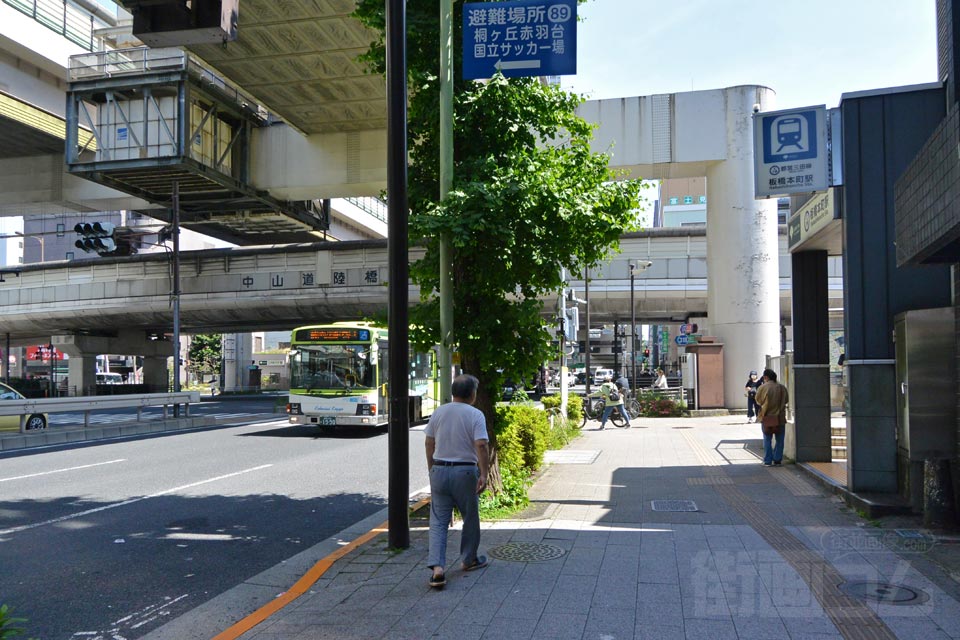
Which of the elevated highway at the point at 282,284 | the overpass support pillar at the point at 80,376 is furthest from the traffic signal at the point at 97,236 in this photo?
the overpass support pillar at the point at 80,376

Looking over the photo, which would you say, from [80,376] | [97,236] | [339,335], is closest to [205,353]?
[80,376]

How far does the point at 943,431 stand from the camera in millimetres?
7926

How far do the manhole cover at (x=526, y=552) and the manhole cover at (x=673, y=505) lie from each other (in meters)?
2.67

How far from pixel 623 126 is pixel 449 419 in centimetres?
2093

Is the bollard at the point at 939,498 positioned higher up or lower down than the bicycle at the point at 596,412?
higher up

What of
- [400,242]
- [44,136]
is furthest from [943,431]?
[44,136]

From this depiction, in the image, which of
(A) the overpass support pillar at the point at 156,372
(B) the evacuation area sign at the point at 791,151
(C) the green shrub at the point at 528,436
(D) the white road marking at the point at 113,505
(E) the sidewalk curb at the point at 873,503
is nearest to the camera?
(E) the sidewalk curb at the point at 873,503

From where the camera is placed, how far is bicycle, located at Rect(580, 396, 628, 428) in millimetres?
23531

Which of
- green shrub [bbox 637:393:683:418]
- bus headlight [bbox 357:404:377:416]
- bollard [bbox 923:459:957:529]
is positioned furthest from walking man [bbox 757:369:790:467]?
green shrub [bbox 637:393:683:418]

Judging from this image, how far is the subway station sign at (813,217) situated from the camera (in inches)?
402

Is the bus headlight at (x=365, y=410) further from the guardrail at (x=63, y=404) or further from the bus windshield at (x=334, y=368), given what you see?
the guardrail at (x=63, y=404)

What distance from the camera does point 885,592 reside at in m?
→ 5.52

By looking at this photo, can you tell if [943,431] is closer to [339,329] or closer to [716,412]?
[339,329]

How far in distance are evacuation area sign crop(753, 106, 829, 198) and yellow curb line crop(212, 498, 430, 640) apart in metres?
6.82
